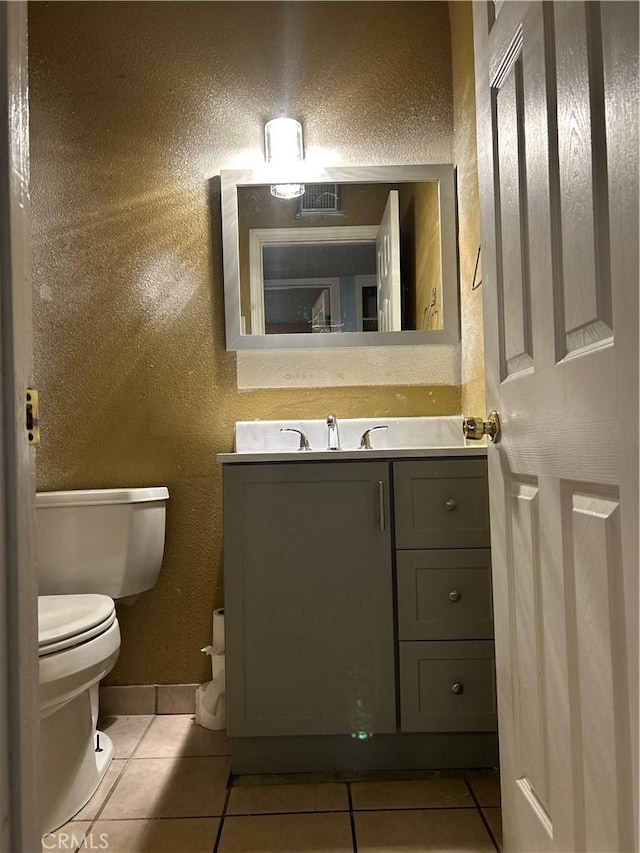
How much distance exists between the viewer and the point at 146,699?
216 cm

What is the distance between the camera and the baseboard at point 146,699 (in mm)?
2158

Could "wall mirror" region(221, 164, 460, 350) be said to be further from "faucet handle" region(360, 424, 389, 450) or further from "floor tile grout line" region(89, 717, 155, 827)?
"floor tile grout line" region(89, 717, 155, 827)

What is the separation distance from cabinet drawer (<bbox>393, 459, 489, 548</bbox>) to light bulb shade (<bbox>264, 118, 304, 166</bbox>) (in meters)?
1.12

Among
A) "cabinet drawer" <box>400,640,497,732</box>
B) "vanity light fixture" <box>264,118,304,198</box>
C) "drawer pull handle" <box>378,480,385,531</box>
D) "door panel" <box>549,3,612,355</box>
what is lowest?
"cabinet drawer" <box>400,640,497,732</box>

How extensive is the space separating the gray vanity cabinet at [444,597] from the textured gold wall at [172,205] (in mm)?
542

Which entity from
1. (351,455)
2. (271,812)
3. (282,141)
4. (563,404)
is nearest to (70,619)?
(271,812)

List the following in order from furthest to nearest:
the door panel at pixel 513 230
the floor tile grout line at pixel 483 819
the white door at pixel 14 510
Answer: the floor tile grout line at pixel 483 819 < the door panel at pixel 513 230 < the white door at pixel 14 510

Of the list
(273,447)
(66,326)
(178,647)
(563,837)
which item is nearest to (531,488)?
(563,837)

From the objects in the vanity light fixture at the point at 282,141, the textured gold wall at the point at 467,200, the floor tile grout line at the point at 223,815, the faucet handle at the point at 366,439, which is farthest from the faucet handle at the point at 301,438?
the floor tile grout line at the point at 223,815

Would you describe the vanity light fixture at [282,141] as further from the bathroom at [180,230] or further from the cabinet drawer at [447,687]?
the cabinet drawer at [447,687]

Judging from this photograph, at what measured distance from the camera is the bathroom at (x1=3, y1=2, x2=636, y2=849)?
2.19 metres

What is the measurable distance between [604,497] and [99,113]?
2.10m

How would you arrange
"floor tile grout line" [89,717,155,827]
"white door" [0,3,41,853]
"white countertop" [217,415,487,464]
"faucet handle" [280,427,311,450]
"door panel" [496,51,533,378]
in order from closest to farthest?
"white door" [0,3,41,853] < "door panel" [496,51,533,378] < "floor tile grout line" [89,717,155,827] < "faucet handle" [280,427,311,450] < "white countertop" [217,415,487,464]

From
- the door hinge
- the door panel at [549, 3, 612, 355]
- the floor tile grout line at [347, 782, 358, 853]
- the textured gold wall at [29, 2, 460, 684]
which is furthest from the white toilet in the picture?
the door panel at [549, 3, 612, 355]
